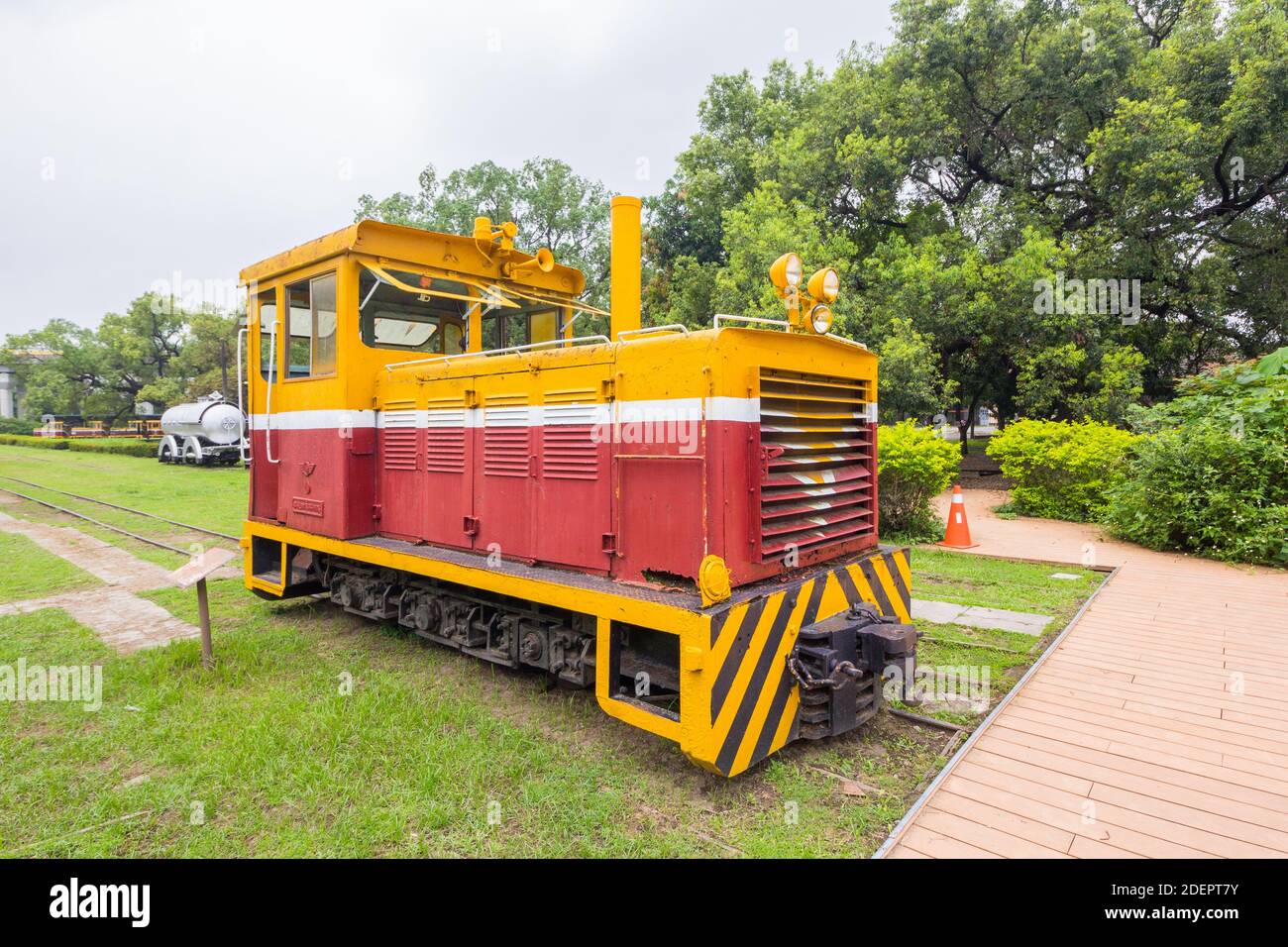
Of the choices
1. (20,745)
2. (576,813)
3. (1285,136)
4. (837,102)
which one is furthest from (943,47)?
(20,745)

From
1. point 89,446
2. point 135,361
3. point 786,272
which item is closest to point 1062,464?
point 786,272

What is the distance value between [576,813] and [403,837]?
0.76 m

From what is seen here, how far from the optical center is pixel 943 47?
16.1m

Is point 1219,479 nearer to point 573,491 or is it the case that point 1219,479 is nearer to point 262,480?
point 573,491

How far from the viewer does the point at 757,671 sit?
3377 mm

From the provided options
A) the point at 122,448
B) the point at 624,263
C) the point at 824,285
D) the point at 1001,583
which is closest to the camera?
the point at 824,285

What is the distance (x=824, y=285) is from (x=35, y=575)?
33.2ft

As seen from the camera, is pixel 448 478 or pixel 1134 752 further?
pixel 448 478

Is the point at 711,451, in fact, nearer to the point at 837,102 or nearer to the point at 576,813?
the point at 576,813

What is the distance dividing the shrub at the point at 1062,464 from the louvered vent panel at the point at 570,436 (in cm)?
914

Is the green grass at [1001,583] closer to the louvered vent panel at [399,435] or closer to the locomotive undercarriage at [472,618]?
the locomotive undercarriage at [472,618]

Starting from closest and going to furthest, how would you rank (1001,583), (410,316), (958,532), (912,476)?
(410,316) → (1001,583) → (958,532) → (912,476)

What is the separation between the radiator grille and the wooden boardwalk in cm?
140

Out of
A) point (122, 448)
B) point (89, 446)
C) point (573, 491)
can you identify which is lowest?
point (573, 491)
